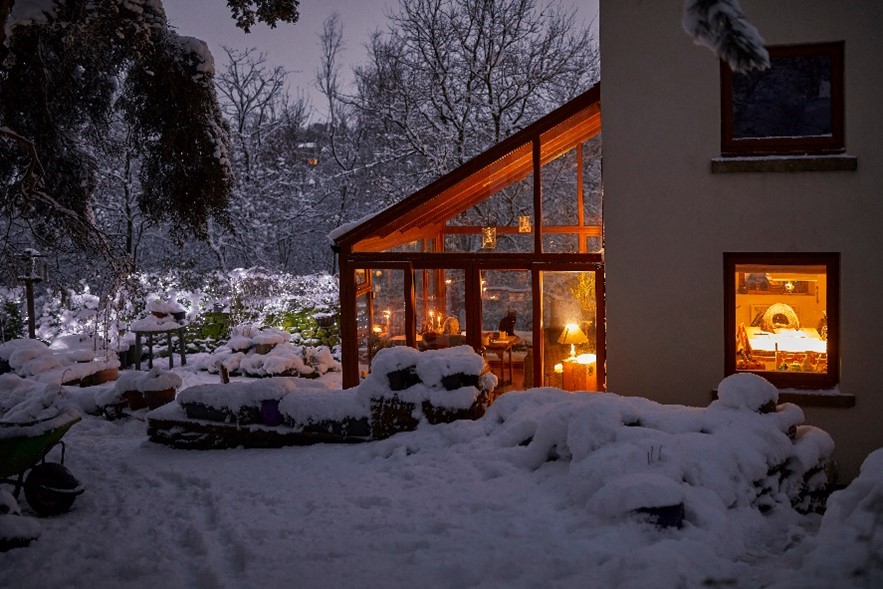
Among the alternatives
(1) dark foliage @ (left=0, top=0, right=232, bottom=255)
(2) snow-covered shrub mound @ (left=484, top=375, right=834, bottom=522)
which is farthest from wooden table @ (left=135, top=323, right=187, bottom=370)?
(2) snow-covered shrub mound @ (left=484, top=375, right=834, bottom=522)

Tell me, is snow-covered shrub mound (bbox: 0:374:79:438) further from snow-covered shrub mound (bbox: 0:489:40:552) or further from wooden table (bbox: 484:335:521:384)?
wooden table (bbox: 484:335:521:384)

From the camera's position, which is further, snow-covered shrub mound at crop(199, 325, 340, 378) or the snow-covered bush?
the snow-covered bush

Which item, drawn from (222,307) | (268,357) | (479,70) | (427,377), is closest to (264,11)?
(427,377)

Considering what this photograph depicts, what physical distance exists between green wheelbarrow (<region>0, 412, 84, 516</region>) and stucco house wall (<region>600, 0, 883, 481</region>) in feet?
19.4

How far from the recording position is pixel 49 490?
18.7ft

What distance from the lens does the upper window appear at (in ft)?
25.7

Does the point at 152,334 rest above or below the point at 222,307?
below

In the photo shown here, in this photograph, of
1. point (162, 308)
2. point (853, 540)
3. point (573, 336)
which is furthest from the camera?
point (162, 308)

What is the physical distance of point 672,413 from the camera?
6.07 metres

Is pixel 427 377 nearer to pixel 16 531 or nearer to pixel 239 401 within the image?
pixel 239 401

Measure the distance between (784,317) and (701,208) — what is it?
1.57 m

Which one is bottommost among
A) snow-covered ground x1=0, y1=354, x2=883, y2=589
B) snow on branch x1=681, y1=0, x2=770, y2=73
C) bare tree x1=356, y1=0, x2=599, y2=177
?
snow-covered ground x1=0, y1=354, x2=883, y2=589

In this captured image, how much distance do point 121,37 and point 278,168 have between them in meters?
20.3

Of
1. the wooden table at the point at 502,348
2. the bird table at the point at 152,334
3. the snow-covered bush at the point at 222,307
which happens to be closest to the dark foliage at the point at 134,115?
the wooden table at the point at 502,348
